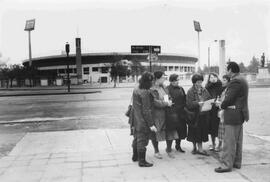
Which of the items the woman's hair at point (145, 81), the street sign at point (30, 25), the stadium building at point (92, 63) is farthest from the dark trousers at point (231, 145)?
the stadium building at point (92, 63)

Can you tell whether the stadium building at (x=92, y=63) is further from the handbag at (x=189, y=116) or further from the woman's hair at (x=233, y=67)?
the woman's hair at (x=233, y=67)

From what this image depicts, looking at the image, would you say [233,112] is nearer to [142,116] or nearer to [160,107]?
[160,107]

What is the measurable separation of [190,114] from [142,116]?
44.5 inches

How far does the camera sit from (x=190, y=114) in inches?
275

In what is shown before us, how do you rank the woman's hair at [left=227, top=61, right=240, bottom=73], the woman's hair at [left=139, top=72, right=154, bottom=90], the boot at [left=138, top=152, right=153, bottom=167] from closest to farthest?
1. the woman's hair at [left=227, top=61, right=240, bottom=73]
2. the boot at [left=138, top=152, right=153, bottom=167]
3. the woman's hair at [left=139, top=72, right=154, bottom=90]

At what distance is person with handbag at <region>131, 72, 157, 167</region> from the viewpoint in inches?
247

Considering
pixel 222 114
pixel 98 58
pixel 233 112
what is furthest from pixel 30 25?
pixel 233 112

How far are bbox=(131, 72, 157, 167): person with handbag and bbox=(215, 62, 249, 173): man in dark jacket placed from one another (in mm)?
1216

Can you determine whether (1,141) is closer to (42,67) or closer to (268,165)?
(268,165)

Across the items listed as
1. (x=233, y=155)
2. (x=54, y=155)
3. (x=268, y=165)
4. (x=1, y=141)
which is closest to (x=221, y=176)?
(x=233, y=155)

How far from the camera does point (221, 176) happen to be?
5.53m

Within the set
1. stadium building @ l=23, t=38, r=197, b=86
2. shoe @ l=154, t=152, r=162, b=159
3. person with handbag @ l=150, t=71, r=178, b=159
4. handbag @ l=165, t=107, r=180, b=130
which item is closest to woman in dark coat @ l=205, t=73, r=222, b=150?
handbag @ l=165, t=107, r=180, b=130

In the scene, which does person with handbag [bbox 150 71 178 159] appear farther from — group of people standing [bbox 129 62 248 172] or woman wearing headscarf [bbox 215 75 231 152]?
woman wearing headscarf [bbox 215 75 231 152]

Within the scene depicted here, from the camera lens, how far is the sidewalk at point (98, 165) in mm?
5586
